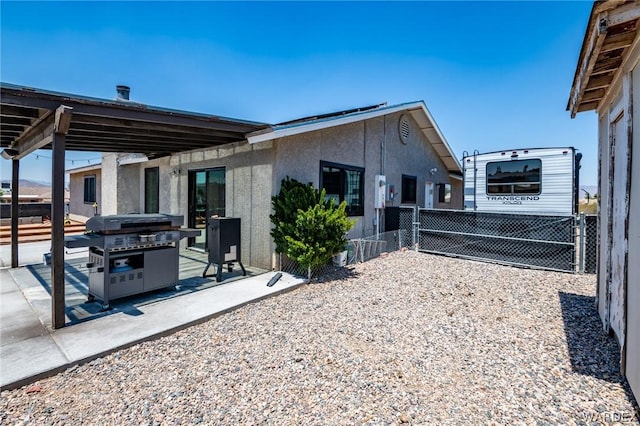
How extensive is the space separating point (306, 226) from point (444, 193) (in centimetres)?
1153

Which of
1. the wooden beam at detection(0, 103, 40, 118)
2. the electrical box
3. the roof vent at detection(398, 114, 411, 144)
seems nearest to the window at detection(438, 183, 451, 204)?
the roof vent at detection(398, 114, 411, 144)

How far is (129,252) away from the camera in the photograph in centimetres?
480

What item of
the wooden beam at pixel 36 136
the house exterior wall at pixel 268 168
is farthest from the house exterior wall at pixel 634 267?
the wooden beam at pixel 36 136

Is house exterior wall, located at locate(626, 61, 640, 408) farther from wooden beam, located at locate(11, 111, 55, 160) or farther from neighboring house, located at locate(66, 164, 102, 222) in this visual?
neighboring house, located at locate(66, 164, 102, 222)

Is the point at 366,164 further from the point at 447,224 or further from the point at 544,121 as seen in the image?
the point at 544,121

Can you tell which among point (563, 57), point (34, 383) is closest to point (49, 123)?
point (34, 383)

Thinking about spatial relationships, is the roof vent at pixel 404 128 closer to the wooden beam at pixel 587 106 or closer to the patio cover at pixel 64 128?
the patio cover at pixel 64 128

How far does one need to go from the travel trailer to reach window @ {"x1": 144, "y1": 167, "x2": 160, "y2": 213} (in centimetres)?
977

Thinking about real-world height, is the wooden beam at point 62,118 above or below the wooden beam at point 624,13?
below

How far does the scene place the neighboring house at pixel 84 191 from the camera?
14241mm

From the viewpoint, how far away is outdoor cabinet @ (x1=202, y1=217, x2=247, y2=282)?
6.02 m

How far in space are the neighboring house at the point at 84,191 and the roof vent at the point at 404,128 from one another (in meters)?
12.4

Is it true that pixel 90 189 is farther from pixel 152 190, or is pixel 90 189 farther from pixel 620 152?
pixel 620 152

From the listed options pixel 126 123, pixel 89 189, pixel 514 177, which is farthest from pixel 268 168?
pixel 89 189
